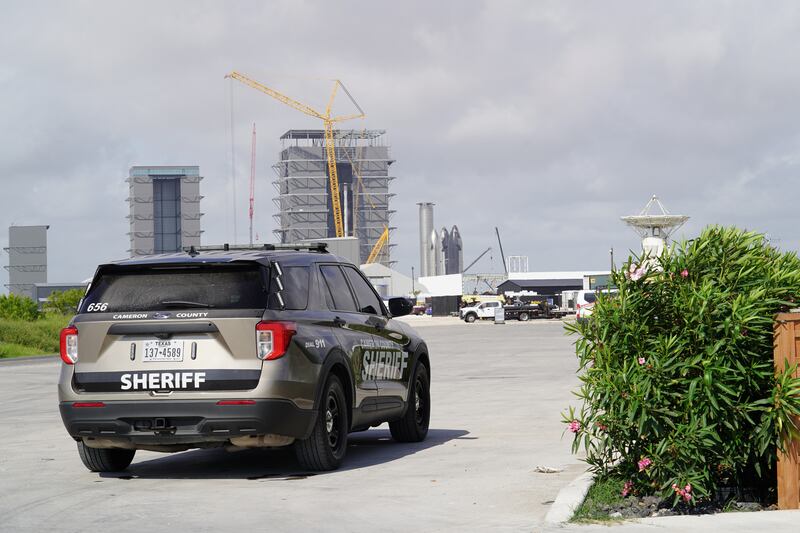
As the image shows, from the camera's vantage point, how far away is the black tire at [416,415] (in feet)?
41.4

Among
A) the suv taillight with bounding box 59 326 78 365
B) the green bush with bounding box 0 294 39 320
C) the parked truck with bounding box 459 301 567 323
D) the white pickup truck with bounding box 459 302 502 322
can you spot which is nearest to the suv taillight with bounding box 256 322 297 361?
the suv taillight with bounding box 59 326 78 365

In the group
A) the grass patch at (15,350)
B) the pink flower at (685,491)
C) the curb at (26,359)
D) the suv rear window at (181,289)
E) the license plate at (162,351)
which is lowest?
Answer: the curb at (26,359)

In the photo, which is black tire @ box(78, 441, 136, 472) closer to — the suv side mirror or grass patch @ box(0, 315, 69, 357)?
the suv side mirror

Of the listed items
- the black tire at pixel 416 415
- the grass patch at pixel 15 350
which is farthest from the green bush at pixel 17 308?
the black tire at pixel 416 415

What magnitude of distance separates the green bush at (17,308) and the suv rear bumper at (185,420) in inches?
1889

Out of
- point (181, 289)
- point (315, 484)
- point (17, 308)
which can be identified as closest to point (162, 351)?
point (181, 289)

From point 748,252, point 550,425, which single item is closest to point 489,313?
point 550,425

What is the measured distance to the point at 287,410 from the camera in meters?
9.51

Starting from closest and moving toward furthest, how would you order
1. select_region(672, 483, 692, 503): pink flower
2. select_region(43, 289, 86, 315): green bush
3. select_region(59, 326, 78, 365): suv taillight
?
select_region(672, 483, 692, 503): pink flower
select_region(59, 326, 78, 365): suv taillight
select_region(43, 289, 86, 315): green bush

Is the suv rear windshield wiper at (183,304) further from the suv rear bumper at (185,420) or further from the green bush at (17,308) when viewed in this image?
the green bush at (17,308)

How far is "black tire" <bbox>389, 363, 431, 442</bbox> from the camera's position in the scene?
41.4 ft

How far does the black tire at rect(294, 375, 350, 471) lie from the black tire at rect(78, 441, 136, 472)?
1713 millimetres

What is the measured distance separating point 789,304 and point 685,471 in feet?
4.12

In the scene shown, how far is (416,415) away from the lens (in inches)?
504
